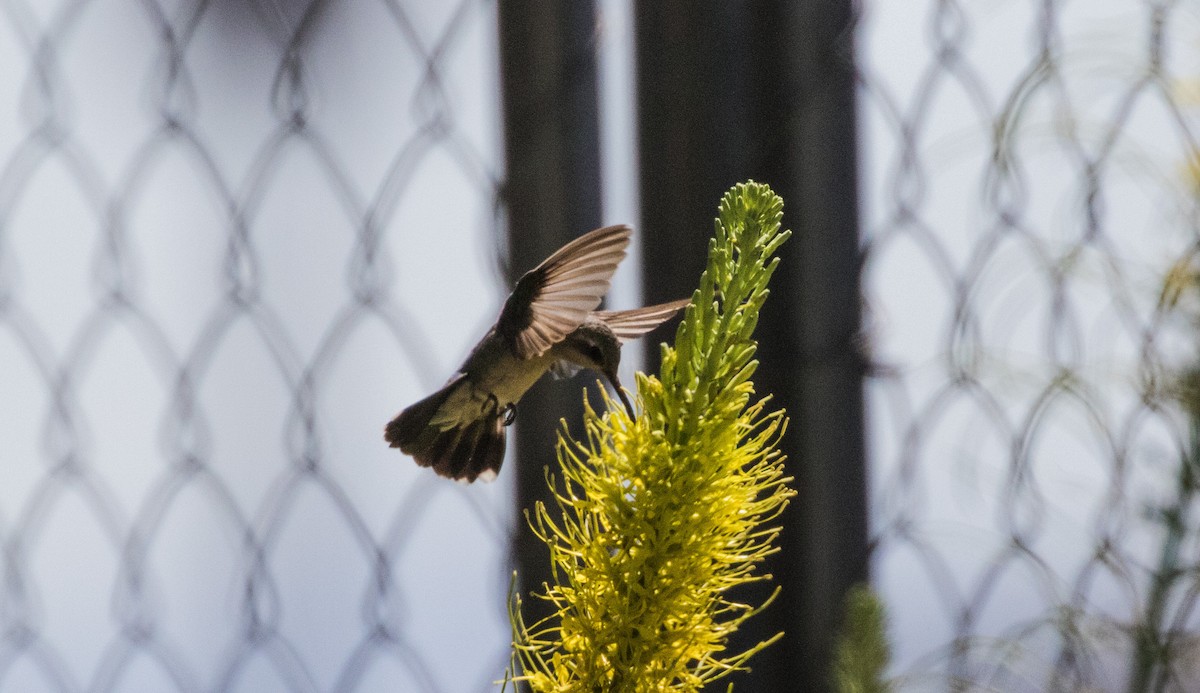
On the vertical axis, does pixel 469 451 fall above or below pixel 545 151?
below

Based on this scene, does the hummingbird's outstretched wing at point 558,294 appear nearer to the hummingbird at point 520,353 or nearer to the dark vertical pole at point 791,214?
the hummingbird at point 520,353

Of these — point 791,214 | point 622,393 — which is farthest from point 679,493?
point 791,214

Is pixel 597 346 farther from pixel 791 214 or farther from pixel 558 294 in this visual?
pixel 791 214

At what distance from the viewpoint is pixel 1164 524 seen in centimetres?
31

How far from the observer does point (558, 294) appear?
0.57ft

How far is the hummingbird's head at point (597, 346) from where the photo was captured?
182 mm

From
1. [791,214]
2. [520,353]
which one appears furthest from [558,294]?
[791,214]

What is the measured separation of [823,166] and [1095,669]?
0.28 metres

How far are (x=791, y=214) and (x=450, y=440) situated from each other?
35 centimetres

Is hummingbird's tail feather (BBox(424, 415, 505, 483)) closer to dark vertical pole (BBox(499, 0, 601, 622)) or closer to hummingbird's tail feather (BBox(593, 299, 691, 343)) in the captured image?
hummingbird's tail feather (BBox(593, 299, 691, 343))

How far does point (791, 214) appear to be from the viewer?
1.65 feet

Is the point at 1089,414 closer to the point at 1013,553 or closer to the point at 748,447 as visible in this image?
the point at 1013,553

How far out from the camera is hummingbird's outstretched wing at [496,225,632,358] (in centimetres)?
16

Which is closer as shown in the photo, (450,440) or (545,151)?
(450,440)
